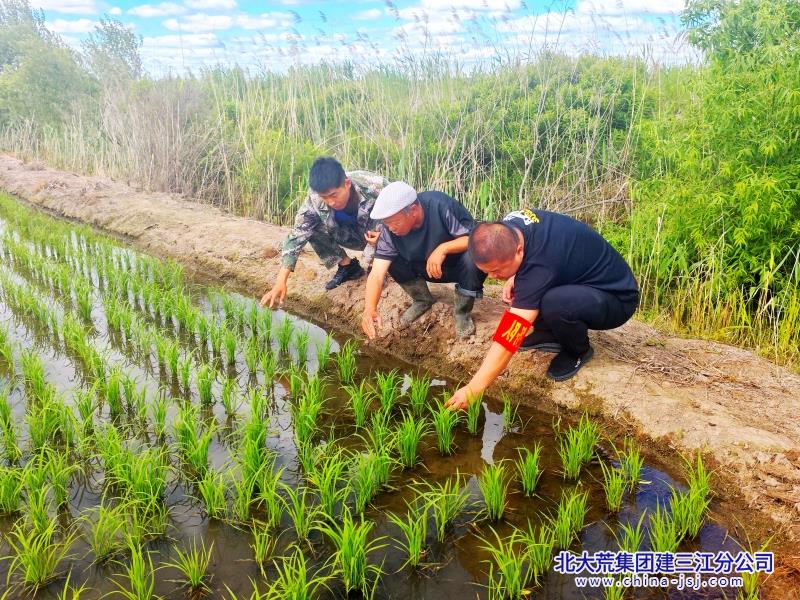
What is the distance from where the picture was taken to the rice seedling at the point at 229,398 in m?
3.64

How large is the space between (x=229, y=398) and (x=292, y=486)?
86 centimetres

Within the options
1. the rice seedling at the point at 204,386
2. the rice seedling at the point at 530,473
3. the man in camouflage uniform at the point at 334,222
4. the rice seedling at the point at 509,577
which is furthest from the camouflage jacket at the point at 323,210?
the rice seedling at the point at 509,577

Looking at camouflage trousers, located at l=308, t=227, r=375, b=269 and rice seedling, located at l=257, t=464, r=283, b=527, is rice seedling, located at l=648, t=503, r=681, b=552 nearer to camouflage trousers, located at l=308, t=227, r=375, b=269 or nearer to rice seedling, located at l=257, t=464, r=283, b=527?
rice seedling, located at l=257, t=464, r=283, b=527

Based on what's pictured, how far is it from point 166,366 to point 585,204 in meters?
4.60

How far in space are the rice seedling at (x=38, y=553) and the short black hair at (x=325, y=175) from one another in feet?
8.51

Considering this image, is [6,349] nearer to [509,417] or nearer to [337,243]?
[337,243]

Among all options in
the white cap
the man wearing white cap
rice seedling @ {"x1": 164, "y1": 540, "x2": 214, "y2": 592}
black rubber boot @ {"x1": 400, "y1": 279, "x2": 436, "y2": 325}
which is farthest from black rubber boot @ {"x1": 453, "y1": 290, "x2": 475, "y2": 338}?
rice seedling @ {"x1": 164, "y1": 540, "x2": 214, "y2": 592}

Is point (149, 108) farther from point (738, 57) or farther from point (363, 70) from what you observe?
point (738, 57)

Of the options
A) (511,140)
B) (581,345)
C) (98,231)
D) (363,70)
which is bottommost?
(98,231)

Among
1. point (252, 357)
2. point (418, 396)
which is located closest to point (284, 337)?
point (252, 357)

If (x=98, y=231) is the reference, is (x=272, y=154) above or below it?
above

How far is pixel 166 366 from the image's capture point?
425 cm

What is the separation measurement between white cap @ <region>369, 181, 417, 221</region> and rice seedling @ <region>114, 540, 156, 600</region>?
227 cm

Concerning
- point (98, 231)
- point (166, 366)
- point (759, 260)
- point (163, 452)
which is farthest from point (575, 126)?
point (98, 231)
